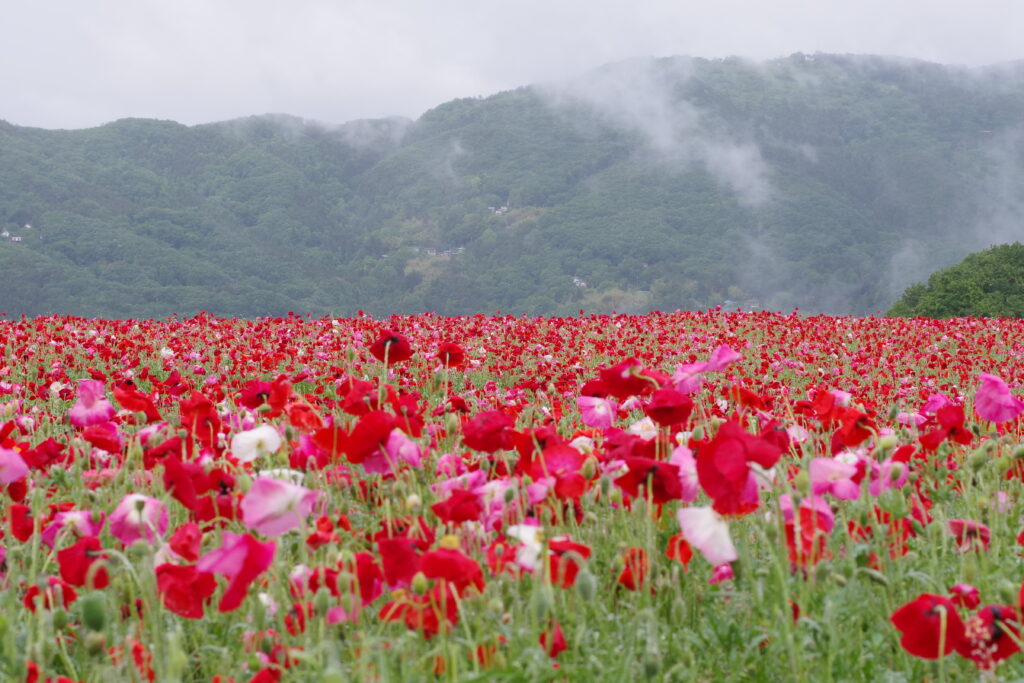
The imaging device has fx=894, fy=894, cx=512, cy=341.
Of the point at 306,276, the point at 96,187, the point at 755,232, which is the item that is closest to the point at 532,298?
the point at 306,276

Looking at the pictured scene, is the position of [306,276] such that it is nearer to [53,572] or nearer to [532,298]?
[532,298]

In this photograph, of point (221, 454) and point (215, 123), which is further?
point (215, 123)

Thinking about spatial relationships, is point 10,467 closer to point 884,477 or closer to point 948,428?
point 884,477

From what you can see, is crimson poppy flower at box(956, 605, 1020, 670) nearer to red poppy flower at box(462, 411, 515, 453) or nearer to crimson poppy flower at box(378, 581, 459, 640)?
crimson poppy flower at box(378, 581, 459, 640)

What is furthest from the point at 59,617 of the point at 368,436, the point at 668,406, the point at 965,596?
the point at 965,596

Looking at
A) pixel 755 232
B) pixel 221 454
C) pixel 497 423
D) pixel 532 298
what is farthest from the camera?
pixel 755 232

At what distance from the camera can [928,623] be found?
1539 mm

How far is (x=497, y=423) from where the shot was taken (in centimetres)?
245

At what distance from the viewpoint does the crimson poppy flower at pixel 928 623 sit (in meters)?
1.53

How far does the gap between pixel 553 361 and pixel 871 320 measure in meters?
8.59

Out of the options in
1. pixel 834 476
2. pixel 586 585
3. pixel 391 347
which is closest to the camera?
pixel 586 585

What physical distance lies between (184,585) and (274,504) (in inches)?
8.9

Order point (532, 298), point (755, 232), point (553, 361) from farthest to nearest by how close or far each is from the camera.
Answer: point (755, 232)
point (532, 298)
point (553, 361)

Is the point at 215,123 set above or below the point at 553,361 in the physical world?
above
